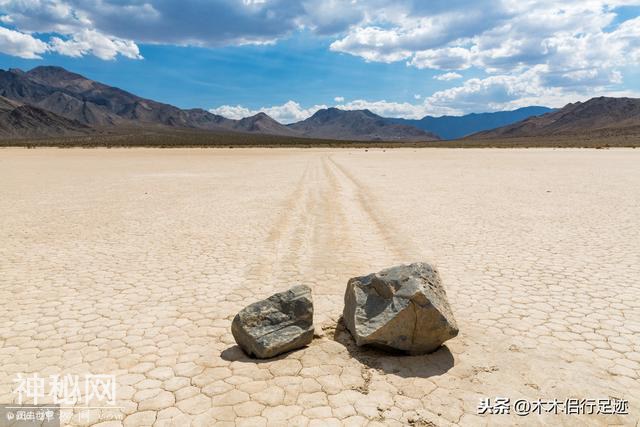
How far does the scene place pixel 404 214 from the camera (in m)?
12.2

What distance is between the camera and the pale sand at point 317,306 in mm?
3643

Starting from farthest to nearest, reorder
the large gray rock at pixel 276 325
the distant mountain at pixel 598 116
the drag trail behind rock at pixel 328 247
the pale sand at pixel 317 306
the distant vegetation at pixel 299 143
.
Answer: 1. the distant mountain at pixel 598 116
2. the distant vegetation at pixel 299 143
3. the drag trail behind rock at pixel 328 247
4. the large gray rock at pixel 276 325
5. the pale sand at pixel 317 306

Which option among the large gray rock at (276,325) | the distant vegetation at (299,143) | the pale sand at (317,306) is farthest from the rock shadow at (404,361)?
the distant vegetation at (299,143)

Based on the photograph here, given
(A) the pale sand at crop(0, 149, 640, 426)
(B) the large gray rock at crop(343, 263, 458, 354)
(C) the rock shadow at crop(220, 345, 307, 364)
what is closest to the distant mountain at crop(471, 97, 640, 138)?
(A) the pale sand at crop(0, 149, 640, 426)

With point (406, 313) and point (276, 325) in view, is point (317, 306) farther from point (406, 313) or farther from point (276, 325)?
point (406, 313)

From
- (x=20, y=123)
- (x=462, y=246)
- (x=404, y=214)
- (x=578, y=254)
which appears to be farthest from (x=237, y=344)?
(x=20, y=123)

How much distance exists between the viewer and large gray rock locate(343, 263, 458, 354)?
4.05 m

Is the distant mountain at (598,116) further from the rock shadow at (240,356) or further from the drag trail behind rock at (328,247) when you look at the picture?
the rock shadow at (240,356)

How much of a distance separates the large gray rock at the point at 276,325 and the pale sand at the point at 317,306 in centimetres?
15

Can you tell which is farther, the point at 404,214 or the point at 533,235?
the point at 404,214

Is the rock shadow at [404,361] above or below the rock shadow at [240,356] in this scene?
above

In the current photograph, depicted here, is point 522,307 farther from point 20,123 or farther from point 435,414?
point 20,123

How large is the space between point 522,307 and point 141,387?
479 cm

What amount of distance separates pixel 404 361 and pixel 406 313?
53cm
